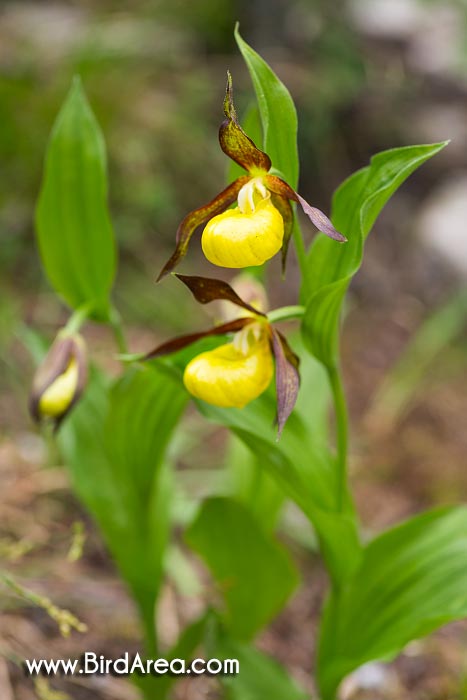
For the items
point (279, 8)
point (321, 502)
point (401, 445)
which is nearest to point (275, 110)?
point (321, 502)

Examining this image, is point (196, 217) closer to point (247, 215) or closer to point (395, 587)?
point (247, 215)

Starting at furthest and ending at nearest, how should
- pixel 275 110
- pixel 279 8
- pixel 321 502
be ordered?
pixel 279 8
pixel 321 502
pixel 275 110

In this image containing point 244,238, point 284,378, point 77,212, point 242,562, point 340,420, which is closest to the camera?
point 244,238

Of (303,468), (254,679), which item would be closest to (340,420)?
(303,468)

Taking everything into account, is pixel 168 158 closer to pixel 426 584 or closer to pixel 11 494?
pixel 11 494

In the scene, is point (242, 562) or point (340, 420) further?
point (242, 562)

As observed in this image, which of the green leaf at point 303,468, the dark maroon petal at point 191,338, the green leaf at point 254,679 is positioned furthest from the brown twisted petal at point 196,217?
the green leaf at point 254,679

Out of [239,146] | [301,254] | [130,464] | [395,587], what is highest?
[239,146]

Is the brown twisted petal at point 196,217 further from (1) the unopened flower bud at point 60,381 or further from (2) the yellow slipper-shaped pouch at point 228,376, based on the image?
(1) the unopened flower bud at point 60,381
